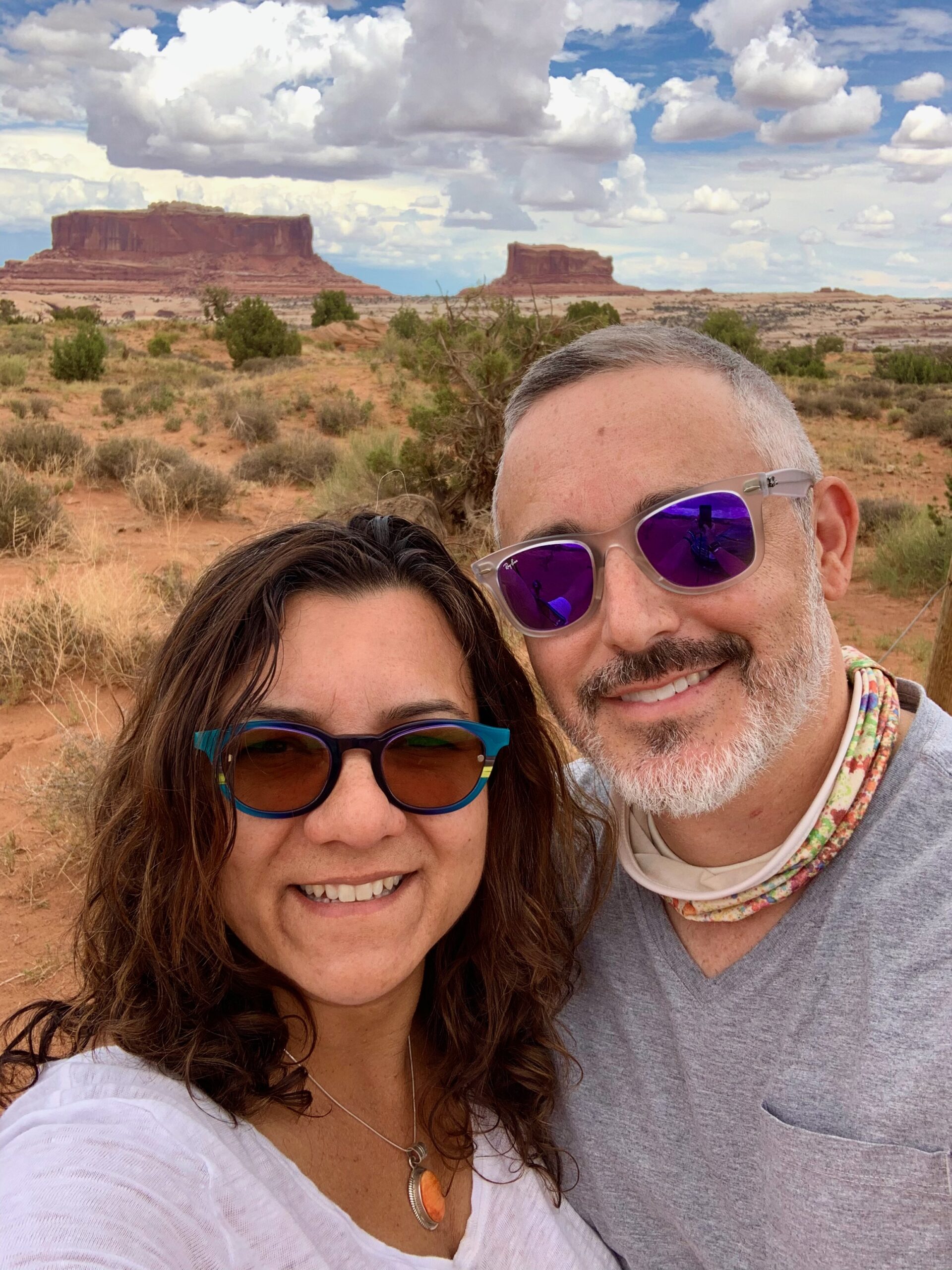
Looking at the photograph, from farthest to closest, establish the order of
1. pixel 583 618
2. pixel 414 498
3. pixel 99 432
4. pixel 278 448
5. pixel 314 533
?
pixel 99 432 < pixel 278 448 < pixel 414 498 < pixel 583 618 < pixel 314 533

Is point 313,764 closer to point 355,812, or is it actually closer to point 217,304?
point 355,812

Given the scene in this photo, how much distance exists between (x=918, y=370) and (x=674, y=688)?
2690 centimetres

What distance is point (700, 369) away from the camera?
173 centimetres

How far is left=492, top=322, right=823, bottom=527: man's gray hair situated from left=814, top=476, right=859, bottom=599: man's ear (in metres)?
0.05

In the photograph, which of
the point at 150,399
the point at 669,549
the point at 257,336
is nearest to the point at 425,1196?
the point at 669,549

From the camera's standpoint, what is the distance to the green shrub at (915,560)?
8648mm

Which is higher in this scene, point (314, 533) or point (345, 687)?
point (314, 533)

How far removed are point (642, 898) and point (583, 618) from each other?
1.79 ft

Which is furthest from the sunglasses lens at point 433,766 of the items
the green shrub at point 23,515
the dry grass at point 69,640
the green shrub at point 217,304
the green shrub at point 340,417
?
the green shrub at point 217,304

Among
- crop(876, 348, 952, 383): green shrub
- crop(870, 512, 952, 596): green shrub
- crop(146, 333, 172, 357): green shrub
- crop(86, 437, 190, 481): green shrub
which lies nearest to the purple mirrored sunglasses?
crop(870, 512, 952, 596): green shrub

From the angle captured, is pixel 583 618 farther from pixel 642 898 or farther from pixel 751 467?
pixel 642 898

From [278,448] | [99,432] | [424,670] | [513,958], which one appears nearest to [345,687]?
[424,670]

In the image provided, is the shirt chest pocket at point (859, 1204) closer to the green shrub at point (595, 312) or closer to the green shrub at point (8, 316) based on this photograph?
the green shrub at point (595, 312)

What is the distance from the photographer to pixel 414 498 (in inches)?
84.5
